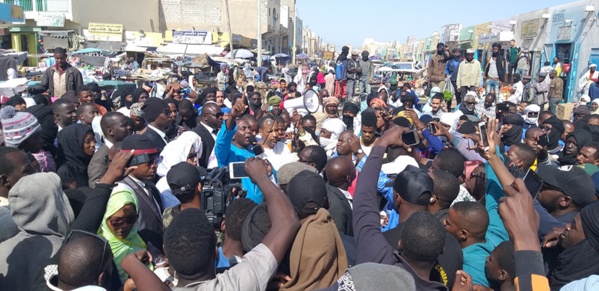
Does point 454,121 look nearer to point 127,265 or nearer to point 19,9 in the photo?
point 127,265

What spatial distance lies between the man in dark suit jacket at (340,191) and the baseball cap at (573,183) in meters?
1.43

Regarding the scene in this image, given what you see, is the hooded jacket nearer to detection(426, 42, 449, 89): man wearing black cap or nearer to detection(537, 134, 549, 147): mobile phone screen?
detection(537, 134, 549, 147): mobile phone screen

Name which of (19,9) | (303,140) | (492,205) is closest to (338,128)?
(303,140)

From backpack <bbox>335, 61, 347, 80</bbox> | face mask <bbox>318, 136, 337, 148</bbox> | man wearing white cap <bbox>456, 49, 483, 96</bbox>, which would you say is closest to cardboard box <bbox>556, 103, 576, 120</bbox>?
man wearing white cap <bbox>456, 49, 483, 96</bbox>

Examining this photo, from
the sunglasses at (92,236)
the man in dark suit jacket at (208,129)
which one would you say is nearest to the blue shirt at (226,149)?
the man in dark suit jacket at (208,129)

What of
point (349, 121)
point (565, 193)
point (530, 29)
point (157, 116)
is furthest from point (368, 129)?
point (530, 29)

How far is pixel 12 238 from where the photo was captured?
2.59 metres

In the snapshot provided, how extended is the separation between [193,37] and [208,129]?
3016 centimetres

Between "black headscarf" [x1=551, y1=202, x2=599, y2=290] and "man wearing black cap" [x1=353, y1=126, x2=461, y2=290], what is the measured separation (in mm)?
559

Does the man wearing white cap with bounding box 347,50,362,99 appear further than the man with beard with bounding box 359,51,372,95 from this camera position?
No

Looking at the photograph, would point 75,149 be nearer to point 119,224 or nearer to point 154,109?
point 154,109

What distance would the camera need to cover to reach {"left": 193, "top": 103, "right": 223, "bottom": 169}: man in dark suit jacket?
5398 mm

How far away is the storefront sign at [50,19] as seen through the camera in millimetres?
31317

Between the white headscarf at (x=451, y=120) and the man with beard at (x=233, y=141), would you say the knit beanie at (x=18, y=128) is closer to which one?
the man with beard at (x=233, y=141)
